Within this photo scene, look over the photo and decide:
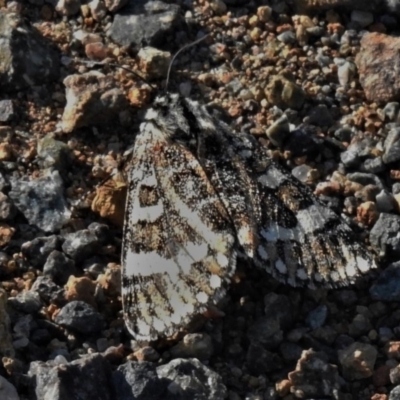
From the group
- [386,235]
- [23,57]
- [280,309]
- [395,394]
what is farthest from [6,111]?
[395,394]

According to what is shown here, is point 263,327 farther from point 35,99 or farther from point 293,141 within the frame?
point 35,99

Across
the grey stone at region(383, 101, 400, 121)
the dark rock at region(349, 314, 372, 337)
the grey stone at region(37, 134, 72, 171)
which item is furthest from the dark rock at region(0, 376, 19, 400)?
the grey stone at region(383, 101, 400, 121)

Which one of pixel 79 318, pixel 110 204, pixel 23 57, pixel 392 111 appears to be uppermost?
pixel 23 57

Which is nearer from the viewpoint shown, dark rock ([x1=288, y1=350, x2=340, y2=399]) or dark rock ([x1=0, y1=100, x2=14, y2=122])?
dark rock ([x1=288, y1=350, x2=340, y2=399])

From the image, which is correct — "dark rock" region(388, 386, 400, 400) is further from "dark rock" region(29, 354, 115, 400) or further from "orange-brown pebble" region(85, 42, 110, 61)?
"orange-brown pebble" region(85, 42, 110, 61)

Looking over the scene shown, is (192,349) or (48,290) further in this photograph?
(48,290)

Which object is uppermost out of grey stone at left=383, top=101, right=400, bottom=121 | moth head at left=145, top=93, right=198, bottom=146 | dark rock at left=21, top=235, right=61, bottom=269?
moth head at left=145, top=93, right=198, bottom=146

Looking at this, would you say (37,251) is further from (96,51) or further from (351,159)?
(351,159)
